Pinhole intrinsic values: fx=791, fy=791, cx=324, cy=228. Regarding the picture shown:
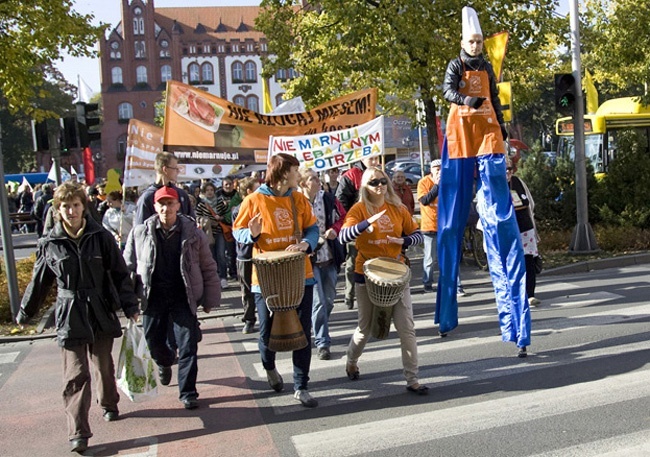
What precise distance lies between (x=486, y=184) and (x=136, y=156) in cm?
708

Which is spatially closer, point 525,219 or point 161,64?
point 525,219

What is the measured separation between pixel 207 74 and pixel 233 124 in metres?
82.1

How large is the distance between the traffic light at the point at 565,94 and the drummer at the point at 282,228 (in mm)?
8783

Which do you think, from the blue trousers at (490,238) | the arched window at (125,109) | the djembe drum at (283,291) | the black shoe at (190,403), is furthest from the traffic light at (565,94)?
the arched window at (125,109)

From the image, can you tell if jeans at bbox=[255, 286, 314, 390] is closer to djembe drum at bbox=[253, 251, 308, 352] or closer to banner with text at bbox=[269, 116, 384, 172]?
djembe drum at bbox=[253, 251, 308, 352]

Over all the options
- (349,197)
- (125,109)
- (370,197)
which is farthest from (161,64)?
(370,197)

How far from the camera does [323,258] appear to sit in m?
8.23

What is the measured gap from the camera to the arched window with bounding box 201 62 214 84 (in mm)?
91062

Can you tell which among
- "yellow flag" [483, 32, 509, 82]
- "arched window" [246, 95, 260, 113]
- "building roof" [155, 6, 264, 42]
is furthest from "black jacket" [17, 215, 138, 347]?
"building roof" [155, 6, 264, 42]

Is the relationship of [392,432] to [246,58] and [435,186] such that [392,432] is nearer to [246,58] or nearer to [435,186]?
[435,186]

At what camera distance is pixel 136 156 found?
1288 cm

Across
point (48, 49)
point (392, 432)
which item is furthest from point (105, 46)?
point (392, 432)

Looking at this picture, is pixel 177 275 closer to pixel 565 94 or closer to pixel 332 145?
pixel 332 145

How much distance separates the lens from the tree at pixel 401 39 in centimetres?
1584
